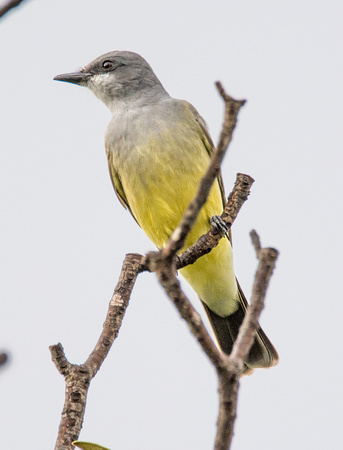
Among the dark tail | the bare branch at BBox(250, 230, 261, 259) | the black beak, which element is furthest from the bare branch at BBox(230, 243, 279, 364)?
the black beak

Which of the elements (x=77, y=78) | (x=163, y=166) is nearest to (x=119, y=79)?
(x=77, y=78)

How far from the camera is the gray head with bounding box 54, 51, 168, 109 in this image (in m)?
7.04

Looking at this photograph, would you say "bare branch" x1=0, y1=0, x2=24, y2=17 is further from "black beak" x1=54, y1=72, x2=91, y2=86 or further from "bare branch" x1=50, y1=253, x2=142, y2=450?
"black beak" x1=54, y1=72, x2=91, y2=86

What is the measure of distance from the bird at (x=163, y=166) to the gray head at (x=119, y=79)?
11mm

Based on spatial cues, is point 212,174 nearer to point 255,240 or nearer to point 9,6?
point 255,240

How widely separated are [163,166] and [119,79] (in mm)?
1790

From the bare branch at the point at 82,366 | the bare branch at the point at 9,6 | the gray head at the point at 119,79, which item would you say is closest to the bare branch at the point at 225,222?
the bare branch at the point at 82,366

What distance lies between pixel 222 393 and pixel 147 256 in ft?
1.65

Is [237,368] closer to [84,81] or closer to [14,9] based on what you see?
[14,9]

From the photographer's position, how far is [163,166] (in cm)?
589

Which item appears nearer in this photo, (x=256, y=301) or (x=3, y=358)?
(x=3, y=358)

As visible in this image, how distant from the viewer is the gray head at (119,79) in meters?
7.04

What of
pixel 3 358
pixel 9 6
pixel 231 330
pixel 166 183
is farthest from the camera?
pixel 231 330

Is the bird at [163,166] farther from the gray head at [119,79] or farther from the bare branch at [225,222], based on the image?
the bare branch at [225,222]
